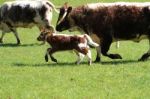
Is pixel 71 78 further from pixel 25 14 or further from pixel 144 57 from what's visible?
pixel 25 14

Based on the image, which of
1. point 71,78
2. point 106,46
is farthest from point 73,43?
point 71,78

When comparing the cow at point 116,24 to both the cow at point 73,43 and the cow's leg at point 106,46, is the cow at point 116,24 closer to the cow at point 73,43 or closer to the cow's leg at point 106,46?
the cow's leg at point 106,46

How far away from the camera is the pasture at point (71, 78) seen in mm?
13444

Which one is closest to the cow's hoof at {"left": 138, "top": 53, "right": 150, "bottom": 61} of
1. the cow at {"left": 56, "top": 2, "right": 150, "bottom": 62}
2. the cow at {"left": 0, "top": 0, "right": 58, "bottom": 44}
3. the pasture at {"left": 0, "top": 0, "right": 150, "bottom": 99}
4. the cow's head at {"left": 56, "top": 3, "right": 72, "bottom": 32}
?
the cow at {"left": 56, "top": 2, "right": 150, "bottom": 62}

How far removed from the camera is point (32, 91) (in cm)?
1375

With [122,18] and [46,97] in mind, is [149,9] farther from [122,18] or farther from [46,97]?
[46,97]

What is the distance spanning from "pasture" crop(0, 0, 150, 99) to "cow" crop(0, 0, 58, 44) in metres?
5.95

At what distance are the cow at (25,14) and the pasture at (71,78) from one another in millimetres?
Result: 5950

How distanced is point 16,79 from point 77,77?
1.59 metres

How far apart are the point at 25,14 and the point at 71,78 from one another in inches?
510

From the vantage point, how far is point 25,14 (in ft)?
92.0

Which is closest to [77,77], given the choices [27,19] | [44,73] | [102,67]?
[44,73]

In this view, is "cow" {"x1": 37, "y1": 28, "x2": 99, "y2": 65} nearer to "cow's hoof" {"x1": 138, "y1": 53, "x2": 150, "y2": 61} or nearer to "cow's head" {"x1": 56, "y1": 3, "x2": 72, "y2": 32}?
"cow's head" {"x1": 56, "y1": 3, "x2": 72, "y2": 32}

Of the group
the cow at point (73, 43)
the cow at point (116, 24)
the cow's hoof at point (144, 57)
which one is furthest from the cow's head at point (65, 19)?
the cow's hoof at point (144, 57)
